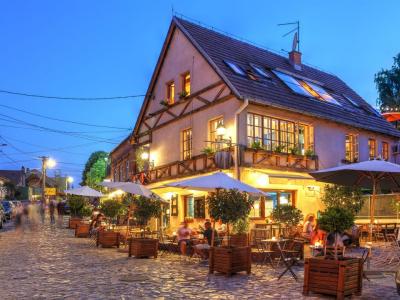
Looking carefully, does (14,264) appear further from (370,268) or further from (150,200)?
(370,268)

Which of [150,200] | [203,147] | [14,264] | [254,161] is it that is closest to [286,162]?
[254,161]

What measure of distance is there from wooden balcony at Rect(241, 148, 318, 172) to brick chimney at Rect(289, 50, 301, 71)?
8.07 meters

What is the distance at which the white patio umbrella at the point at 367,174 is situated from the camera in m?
10.6

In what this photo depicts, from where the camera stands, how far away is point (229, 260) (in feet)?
32.6

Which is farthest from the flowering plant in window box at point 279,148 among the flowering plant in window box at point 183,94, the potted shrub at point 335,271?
the potted shrub at point 335,271

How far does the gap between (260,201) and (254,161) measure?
1729 mm

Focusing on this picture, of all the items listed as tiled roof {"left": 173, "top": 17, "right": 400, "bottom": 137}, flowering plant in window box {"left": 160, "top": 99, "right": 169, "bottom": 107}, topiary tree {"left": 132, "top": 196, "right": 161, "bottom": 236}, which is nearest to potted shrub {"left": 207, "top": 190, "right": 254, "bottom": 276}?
topiary tree {"left": 132, "top": 196, "right": 161, "bottom": 236}

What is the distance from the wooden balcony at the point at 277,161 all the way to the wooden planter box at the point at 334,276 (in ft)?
30.3

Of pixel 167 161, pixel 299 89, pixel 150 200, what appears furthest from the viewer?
pixel 167 161

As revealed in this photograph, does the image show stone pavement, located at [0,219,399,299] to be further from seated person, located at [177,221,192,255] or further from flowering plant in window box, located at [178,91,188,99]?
flowering plant in window box, located at [178,91,188,99]

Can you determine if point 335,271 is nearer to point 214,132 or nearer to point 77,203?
point 214,132

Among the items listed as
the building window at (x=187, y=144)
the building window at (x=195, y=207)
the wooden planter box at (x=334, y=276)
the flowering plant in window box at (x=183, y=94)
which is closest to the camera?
the wooden planter box at (x=334, y=276)

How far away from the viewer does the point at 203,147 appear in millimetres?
19625

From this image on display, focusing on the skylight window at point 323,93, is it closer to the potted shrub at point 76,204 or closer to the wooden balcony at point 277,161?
the wooden balcony at point 277,161
